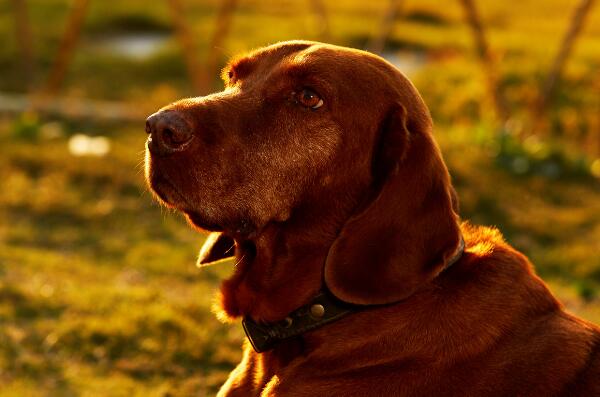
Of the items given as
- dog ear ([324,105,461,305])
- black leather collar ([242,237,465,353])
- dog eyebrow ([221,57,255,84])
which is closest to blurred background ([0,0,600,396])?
dog eyebrow ([221,57,255,84])

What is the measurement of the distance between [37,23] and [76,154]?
12.1 meters

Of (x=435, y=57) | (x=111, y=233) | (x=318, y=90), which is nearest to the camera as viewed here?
(x=318, y=90)

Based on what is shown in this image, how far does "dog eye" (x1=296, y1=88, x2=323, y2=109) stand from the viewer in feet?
13.8

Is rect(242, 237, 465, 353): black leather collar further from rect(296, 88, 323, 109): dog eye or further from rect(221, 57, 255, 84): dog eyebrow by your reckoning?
rect(221, 57, 255, 84): dog eyebrow

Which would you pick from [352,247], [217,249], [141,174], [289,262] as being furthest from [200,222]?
[141,174]

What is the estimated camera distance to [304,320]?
4.16 meters

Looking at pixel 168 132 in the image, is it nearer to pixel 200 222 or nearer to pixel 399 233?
pixel 200 222

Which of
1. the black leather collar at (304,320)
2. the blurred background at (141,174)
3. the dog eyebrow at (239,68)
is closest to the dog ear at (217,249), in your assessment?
the black leather collar at (304,320)

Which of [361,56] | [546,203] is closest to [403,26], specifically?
[546,203]

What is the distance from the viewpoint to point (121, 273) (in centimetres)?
916

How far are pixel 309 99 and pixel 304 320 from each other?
2.86 ft

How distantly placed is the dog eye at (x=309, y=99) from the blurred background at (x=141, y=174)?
4.93 ft

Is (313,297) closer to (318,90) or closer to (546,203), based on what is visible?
(318,90)

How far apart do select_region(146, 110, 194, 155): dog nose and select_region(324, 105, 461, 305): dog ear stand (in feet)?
2.31
